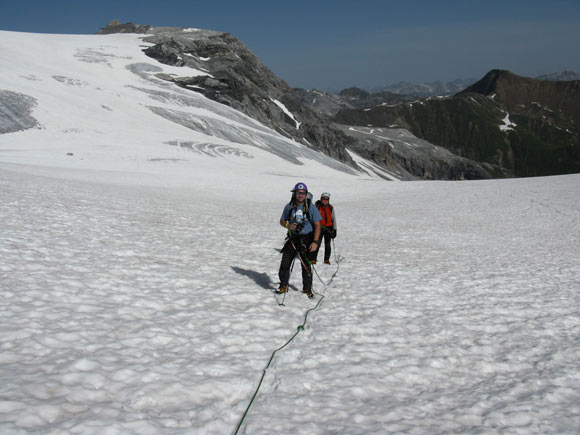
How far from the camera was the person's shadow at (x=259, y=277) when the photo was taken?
11.8 metres

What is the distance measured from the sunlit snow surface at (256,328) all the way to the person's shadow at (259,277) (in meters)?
0.09

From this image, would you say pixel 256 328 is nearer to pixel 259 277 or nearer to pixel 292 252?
pixel 292 252

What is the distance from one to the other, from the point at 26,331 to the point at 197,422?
349 cm

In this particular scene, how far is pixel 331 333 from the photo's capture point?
8.87 m

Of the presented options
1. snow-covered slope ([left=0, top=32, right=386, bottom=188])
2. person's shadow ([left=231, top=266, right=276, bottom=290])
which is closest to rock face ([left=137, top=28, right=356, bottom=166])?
snow-covered slope ([left=0, top=32, right=386, bottom=188])

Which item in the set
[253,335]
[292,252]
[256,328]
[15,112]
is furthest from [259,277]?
[15,112]

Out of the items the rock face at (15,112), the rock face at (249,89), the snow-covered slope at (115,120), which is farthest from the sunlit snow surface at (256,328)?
→ the rock face at (249,89)

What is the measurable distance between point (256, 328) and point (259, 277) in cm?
407

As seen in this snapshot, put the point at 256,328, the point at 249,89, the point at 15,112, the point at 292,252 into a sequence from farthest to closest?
the point at 249,89, the point at 15,112, the point at 292,252, the point at 256,328

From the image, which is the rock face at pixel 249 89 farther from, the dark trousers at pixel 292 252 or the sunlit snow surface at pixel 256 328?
the dark trousers at pixel 292 252

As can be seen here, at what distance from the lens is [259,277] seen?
1263cm

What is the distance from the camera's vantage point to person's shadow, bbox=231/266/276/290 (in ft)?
38.8

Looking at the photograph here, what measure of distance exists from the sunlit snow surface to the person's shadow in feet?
0.31

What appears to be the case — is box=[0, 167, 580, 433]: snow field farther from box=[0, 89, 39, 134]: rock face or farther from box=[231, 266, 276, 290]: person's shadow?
box=[0, 89, 39, 134]: rock face
